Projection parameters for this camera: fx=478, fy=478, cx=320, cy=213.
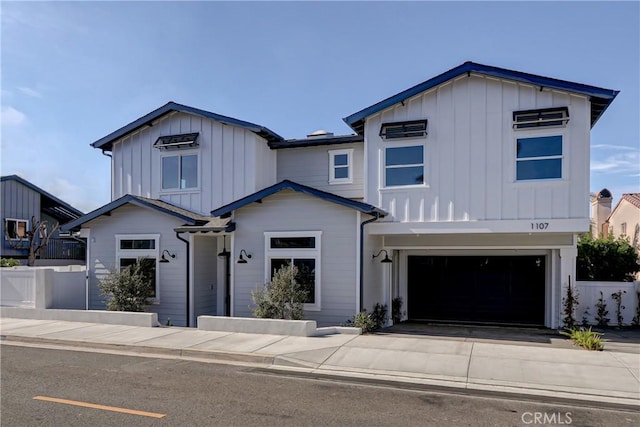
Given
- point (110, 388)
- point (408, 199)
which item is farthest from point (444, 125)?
point (110, 388)

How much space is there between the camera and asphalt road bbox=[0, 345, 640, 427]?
20.9 ft

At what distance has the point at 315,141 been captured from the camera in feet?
53.4

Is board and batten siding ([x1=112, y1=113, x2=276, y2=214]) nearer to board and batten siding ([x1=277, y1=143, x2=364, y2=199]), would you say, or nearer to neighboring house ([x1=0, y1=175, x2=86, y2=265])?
board and batten siding ([x1=277, y1=143, x2=364, y2=199])

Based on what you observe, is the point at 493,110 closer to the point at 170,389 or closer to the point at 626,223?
the point at 170,389

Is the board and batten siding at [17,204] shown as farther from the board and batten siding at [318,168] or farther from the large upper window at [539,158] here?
the large upper window at [539,158]

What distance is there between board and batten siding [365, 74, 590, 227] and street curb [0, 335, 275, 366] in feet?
20.4

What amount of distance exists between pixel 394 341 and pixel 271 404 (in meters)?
5.16

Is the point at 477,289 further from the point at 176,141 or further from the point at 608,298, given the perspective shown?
the point at 176,141

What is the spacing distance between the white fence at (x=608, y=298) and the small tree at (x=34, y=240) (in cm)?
2532

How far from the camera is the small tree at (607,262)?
17000 millimetres

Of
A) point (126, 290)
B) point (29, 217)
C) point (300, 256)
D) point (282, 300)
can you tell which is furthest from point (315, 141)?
point (29, 217)

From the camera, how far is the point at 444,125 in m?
13.7

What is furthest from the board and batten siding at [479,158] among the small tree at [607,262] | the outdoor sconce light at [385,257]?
the small tree at [607,262]

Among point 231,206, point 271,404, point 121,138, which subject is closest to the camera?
point 271,404
